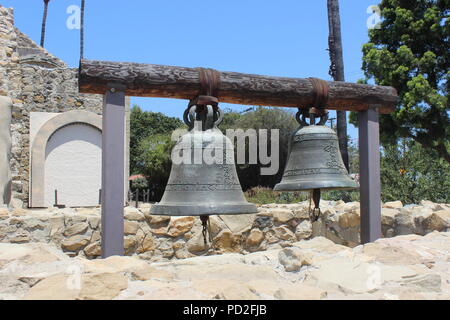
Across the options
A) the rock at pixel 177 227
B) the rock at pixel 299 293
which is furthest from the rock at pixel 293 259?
the rock at pixel 177 227

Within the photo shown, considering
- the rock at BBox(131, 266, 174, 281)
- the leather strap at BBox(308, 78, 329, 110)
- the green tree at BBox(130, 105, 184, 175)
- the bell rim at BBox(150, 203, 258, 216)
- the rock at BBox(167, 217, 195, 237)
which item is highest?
the green tree at BBox(130, 105, 184, 175)

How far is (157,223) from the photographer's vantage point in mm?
5395

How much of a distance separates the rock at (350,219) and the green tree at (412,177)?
15.5ft

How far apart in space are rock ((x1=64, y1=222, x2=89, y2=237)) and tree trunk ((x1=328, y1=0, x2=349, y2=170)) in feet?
→ 22.7

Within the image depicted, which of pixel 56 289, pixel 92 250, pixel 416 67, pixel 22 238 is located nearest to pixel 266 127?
pixel 416 67

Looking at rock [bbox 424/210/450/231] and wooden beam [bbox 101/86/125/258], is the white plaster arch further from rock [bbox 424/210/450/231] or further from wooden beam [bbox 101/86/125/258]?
rock [bbox 424/210/450/231]

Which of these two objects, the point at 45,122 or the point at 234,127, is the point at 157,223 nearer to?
the point at 45,122

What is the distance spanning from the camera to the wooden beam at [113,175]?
9.84 feet

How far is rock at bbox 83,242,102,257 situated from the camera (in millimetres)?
5086

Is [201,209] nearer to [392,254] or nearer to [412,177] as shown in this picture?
[392,254]

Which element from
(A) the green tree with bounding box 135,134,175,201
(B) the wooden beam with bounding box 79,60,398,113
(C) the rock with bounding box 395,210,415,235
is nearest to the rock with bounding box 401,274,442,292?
(B) the wooden beam with bounding box 79,60,398,113

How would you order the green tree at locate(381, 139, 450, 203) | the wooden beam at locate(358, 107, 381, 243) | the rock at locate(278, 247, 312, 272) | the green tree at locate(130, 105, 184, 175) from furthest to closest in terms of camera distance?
the green tree at locate(130, 105, 184, 175) < the green tree at locate(381, 139, 450, 203) < the wooden beam at locate(358, 107, 381, 243) < the rock at locate(278, 247, 312, 272)

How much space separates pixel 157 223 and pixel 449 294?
12.6 ft
